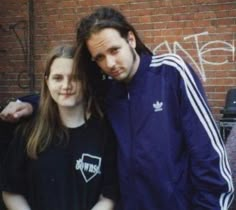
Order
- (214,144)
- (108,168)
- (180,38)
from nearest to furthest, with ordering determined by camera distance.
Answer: (214,144)
(108,168)
(180,38)

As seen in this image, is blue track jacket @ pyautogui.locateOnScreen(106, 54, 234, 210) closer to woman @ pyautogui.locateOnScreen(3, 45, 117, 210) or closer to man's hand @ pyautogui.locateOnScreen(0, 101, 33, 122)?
woman @ pyautogui.locateOnScreen(3, 45, 117, 210)

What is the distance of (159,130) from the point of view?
7.06ft

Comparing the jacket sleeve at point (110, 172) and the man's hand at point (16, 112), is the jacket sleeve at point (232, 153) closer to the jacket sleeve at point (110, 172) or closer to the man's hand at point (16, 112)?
the jacket sleeve at point (110, 172)

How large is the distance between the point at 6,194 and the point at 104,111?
0.69 metres

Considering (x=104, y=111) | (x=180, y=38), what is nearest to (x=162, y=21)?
(x=180, y=38)

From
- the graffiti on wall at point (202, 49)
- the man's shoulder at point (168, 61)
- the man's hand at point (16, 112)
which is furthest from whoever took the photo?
the graffiti on wall at point (202, 49)

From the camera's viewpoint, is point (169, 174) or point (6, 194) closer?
point (169, 174)

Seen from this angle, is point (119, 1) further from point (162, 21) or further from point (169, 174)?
point (169, 174)

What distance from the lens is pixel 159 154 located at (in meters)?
2.14

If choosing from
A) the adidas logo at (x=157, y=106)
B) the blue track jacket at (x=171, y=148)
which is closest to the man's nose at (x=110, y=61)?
the blue track jacket at (x=171, y=148)

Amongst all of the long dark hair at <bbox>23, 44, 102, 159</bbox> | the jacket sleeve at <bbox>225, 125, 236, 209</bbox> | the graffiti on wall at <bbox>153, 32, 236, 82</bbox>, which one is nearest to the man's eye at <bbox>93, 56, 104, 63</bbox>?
the long dark hair at <bbox>23, 44, 102, 159</bbox>

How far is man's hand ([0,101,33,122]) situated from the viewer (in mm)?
2469

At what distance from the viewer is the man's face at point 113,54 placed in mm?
2215

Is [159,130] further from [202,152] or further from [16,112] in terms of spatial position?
[16,112]
